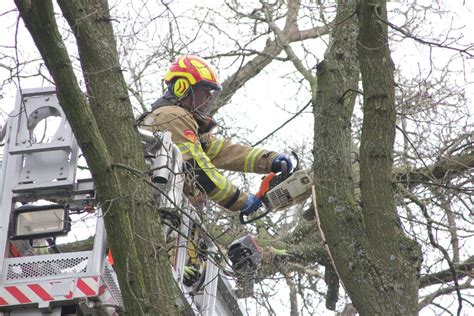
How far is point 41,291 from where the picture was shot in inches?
192

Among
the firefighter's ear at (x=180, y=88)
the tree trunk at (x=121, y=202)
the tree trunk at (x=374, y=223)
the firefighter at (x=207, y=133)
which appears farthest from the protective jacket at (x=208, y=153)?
the tree trunk at (x=121, y=202)

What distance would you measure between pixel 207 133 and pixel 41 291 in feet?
7.75

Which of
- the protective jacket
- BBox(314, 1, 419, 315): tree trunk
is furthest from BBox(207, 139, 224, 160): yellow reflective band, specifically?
BBox(314, 1, 419, 315): tree trunk

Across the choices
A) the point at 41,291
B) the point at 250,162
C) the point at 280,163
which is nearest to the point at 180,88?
the point at 250,162

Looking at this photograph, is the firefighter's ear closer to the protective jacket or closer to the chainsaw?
the protective jacket

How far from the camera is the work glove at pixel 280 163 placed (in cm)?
690

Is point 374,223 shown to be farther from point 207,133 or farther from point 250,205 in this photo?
point 207,133

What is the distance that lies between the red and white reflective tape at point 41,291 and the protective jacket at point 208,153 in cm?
114

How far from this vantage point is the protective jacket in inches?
248

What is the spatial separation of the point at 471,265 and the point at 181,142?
2.36 metres

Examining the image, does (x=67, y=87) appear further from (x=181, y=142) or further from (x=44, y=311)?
(x=181, y=142)

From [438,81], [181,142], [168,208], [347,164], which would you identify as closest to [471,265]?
[438,81]

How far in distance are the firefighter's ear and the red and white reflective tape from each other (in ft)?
7.67

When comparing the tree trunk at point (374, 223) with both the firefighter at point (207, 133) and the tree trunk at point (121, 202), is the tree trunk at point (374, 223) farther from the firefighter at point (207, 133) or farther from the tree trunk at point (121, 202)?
Answer: the tree trunk at point (121, 202)
